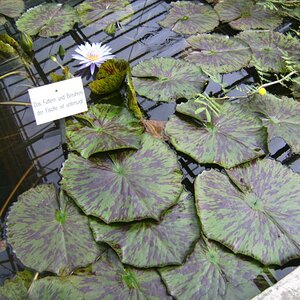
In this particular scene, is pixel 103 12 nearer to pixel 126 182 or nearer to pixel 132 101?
pixel 132 101

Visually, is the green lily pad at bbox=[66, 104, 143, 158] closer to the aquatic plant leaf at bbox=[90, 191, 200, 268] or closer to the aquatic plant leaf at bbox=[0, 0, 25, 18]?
the aquatic plant leaf at bbox=[90, 191, 200, 268]

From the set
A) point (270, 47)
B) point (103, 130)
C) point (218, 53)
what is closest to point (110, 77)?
point (103, 130)

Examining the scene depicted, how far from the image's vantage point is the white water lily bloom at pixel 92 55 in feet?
6.60

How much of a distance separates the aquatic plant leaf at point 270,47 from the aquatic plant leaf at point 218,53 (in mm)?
54

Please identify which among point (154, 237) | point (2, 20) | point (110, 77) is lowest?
point (154, 237)

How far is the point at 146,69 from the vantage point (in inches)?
76.4

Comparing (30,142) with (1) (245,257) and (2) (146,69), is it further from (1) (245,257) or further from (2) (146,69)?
(1) (245,257)

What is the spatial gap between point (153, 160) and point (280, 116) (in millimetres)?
600

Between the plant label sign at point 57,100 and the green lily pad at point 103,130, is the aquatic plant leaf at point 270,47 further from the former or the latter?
the plant label sign at point 57,100

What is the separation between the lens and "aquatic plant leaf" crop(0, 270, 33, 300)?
1223 mm

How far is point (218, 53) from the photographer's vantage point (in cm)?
207

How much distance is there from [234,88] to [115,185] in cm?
85

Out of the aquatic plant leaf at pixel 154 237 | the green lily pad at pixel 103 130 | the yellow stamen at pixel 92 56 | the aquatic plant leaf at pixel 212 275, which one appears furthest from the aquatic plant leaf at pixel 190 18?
the aquatic plant leaf at pixel 212 275

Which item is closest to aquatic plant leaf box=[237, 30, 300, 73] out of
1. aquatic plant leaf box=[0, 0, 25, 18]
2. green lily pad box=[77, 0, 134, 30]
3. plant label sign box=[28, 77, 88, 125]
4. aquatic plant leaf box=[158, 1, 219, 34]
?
aquatic plant leaf box=[158, 1, 219, 34]
